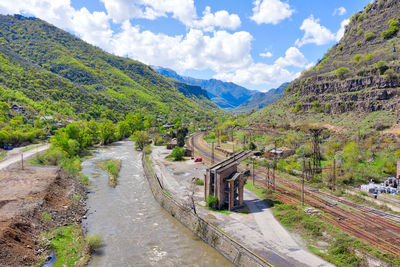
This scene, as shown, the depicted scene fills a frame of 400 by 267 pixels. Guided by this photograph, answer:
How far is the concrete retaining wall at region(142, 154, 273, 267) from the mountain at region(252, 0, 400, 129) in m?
49.9

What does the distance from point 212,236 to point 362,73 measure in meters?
73.1

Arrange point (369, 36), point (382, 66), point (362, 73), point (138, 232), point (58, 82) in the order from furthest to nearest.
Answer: point (58, 82), point (369, 36), point (362, 73), point (382, 66), point (138, 232)

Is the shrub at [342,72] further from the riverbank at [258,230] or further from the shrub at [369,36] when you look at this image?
the riverbank at [258,230]

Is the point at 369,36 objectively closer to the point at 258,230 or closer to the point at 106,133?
the point at 258,230

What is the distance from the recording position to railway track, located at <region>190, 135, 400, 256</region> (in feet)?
63.3

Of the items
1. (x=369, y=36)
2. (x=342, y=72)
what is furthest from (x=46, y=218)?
(x=369, y=36)

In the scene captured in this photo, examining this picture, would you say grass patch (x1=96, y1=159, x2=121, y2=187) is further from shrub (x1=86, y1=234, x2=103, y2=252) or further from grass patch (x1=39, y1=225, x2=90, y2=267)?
shrub (x1=86, y1=234, x2=103, y2=252)

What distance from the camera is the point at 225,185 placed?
25.6m

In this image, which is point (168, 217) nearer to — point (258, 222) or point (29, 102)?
point (258, 222)

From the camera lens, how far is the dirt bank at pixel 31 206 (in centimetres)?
1811

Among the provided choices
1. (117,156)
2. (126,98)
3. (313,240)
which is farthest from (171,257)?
(126,98)

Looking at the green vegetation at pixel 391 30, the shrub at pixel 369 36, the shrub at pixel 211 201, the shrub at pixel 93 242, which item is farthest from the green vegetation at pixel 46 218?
the shrub at pixel 369 36

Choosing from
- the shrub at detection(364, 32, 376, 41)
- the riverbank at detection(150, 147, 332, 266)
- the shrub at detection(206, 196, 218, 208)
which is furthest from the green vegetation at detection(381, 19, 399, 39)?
the shrub at detection(206, 196, 218, 208)

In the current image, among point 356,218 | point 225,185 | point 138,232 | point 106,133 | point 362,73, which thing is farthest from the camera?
point 106,133
